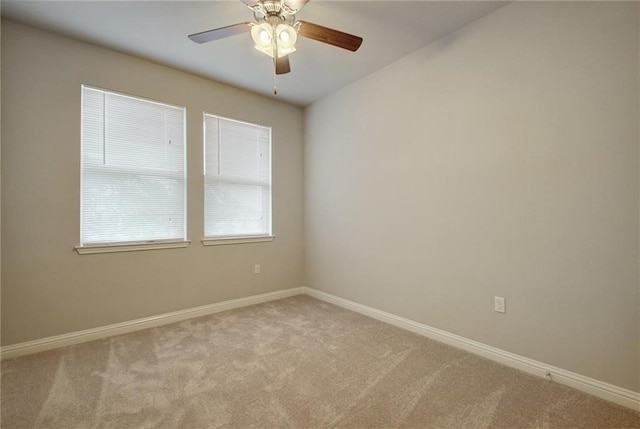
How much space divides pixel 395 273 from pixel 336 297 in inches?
38.0

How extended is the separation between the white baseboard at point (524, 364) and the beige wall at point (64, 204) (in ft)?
6.78

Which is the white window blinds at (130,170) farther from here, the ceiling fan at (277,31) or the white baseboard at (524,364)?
the white baseboard at (524,364)

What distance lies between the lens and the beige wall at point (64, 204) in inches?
89.4

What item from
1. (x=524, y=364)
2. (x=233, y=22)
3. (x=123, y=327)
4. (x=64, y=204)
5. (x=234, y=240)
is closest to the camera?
(x=524, y=364)

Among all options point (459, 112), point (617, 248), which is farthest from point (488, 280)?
point (459, 112)

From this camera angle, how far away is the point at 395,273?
2.93 m

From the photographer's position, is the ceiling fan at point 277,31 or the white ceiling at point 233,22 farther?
the white ceiling at point 233,22

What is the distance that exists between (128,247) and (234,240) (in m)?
1.07

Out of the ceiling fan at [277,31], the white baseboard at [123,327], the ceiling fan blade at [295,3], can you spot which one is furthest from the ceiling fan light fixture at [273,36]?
the white baseboard at [123,327]

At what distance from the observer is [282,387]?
6.11ft

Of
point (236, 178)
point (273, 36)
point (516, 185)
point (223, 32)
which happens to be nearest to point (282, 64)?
point (273, 36)

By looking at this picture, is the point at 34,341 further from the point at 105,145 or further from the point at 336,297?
the point at 336,297

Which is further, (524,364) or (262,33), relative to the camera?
(524,364)

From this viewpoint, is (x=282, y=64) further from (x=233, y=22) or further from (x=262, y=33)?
(x=233, y=22)
